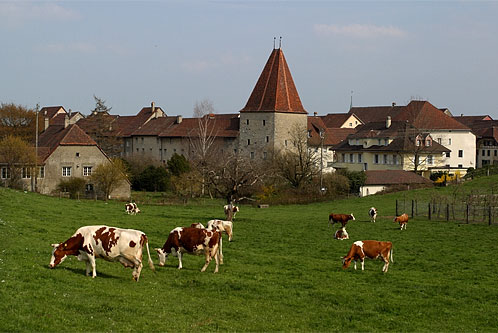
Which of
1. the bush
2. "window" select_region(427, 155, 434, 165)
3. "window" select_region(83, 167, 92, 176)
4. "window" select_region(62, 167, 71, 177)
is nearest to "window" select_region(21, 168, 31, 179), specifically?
the bush

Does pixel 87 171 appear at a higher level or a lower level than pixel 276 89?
lower

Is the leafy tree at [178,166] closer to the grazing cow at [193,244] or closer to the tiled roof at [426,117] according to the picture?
the tiled roof at [426,117]

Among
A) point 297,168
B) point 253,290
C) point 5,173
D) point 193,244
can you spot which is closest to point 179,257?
point 193,244

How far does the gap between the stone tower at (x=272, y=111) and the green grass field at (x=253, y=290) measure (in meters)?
48.4

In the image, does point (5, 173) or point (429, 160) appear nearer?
point (5, 173)

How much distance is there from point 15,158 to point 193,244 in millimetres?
38370

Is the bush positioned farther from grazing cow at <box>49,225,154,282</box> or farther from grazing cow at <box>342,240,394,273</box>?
grazing cow at <box>49,225,154,282</box>

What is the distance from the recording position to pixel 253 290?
48.1 ft

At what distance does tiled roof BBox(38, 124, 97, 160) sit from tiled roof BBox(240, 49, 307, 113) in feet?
75.5

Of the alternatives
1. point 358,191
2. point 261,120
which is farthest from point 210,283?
point 261,120

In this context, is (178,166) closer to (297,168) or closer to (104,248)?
(297,168)

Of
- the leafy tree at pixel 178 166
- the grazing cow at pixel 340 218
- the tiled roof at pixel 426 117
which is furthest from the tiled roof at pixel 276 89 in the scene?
the grazing cow at pixel 340 218

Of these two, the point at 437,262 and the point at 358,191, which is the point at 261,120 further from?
the point at 437,262

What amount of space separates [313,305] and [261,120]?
61046 mm
